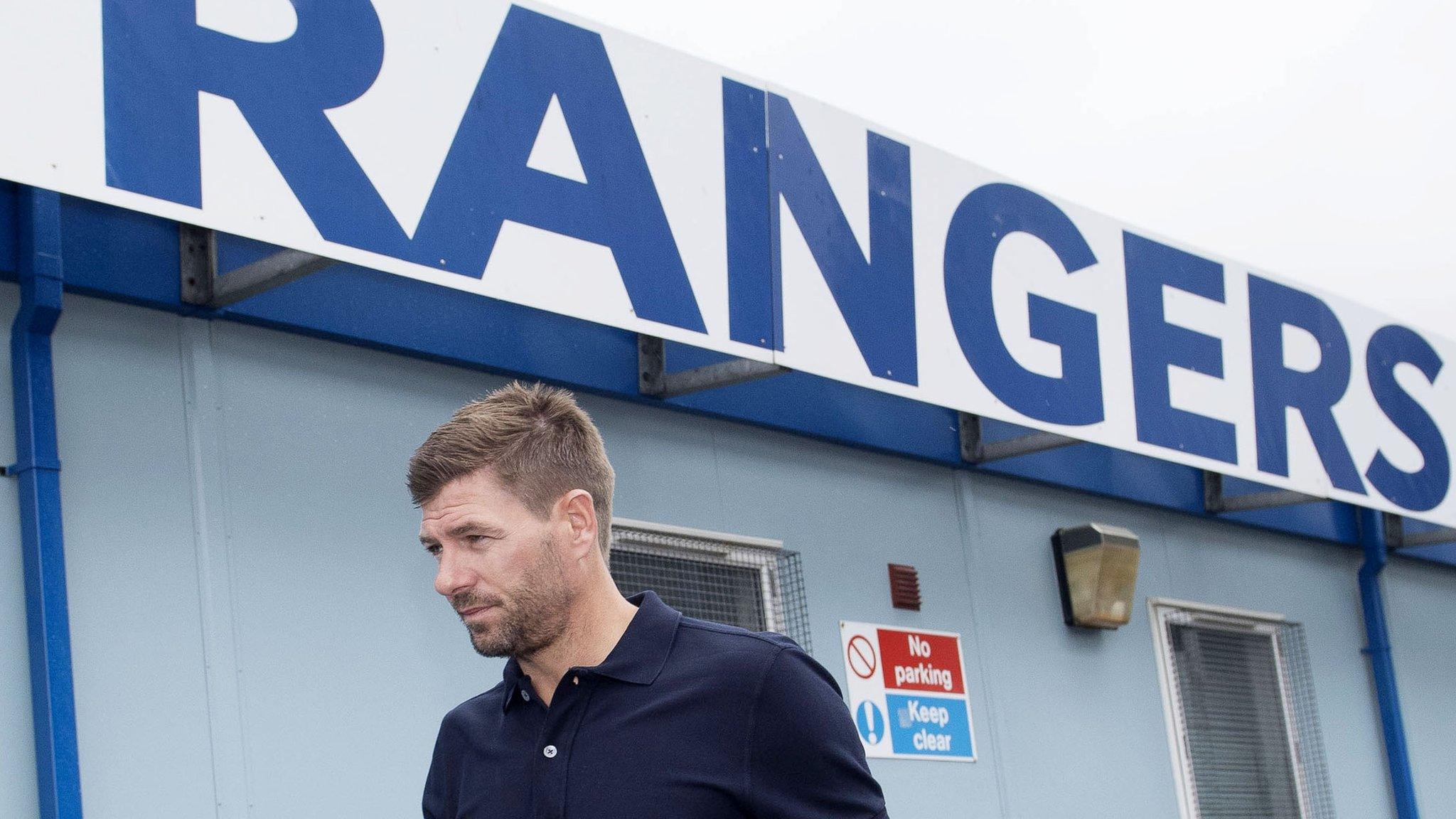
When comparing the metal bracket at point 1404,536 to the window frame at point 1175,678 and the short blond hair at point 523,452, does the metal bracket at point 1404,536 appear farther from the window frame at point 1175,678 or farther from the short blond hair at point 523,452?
the short blond hair at point 523,452

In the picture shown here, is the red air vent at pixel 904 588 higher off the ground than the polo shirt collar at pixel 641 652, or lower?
higher

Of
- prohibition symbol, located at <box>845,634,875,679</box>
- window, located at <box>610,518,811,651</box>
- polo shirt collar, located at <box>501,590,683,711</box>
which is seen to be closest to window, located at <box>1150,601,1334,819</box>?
prohibition symbol, located at <box>845,634,875,679</box>

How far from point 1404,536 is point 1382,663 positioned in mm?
740

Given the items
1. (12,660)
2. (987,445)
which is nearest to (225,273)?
(12,660)

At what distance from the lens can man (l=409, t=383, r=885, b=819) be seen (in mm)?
1995

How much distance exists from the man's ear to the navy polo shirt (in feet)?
0.41

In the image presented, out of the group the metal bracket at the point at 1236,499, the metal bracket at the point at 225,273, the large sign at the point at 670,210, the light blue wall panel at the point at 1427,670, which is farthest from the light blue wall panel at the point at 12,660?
the light blue wall panel at the point at 1427,670

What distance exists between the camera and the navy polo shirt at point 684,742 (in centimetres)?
198

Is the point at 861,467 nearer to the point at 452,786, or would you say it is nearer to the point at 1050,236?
the point at 1050,236

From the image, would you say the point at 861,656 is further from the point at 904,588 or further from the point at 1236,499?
the point at 1236,499

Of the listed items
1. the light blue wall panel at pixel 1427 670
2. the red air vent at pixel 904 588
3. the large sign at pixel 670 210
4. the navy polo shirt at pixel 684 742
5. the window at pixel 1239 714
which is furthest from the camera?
the light blue wall panel at pixel 1427 670

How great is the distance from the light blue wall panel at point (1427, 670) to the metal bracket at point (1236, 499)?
1.31 meters

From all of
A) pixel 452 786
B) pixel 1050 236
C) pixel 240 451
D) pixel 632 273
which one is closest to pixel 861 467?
pixel 1050 236

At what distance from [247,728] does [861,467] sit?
2.72 metres
